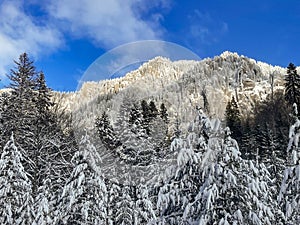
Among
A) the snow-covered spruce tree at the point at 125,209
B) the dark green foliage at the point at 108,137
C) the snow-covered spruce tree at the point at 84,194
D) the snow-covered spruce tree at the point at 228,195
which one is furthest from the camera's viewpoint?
the dark green foliage at the point at 108,137

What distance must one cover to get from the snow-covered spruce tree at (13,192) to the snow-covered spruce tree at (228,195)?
761 cm

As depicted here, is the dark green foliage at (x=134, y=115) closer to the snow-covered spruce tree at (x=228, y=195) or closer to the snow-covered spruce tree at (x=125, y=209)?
the snow-covered spruce tree at (x=125, y=209)

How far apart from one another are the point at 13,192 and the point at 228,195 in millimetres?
8902

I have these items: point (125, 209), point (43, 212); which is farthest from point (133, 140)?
point (43, 212)

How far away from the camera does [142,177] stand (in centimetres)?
1589

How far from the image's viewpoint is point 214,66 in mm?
129125

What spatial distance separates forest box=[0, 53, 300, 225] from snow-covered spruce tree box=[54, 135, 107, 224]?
3 cm

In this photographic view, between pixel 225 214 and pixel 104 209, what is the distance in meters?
5.98

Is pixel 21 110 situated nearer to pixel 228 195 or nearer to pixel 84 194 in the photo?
pixel 84 194

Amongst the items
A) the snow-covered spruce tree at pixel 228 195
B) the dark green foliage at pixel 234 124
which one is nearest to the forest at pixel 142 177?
the snow-covered spruce tree at pixel 228 195

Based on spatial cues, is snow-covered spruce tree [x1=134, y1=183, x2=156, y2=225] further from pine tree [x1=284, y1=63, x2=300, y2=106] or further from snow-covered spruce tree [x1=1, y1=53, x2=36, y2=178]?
pine tree [x1=284, y1=63, x2=300, y2=106]

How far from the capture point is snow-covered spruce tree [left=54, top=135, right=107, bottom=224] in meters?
11.2

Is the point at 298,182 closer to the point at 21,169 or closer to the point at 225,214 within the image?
the point at 225,214

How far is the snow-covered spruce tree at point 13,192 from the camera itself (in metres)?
12.9
